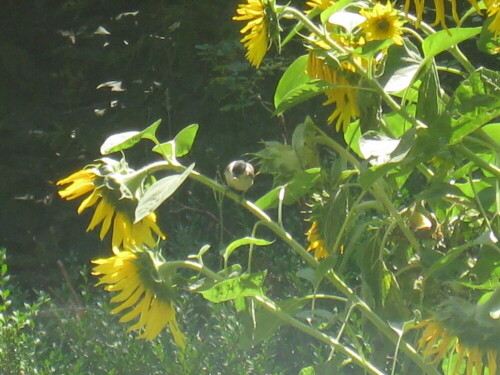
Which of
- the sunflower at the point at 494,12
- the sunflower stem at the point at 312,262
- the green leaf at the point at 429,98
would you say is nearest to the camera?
the sunflower at the point at 494,12

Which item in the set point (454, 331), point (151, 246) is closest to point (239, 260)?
point (151, 246)

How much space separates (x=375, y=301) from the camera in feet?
4.05

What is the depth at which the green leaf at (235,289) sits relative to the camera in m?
1.15

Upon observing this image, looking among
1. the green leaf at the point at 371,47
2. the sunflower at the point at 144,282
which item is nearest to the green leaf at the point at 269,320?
→ the sunflower at the point at 144,282

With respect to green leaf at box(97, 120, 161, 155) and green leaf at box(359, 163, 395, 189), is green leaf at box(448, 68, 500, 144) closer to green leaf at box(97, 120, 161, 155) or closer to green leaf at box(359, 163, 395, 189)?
green leaf at box(359, 163, 395, 189)

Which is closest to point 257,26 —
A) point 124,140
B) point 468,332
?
point 124,140

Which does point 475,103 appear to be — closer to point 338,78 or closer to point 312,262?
point 338,78

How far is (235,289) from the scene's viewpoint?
1.15 m

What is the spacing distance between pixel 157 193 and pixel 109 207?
140 millimetres

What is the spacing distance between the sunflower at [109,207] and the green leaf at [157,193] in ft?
0.31

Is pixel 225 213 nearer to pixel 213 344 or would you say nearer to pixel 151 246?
pixel 213 344

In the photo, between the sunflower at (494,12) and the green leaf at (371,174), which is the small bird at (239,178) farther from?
the sunflower at (494,12)

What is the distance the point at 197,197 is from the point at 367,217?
119 cm

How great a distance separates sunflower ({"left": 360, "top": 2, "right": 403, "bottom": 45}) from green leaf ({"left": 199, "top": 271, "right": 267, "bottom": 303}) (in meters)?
0.30
